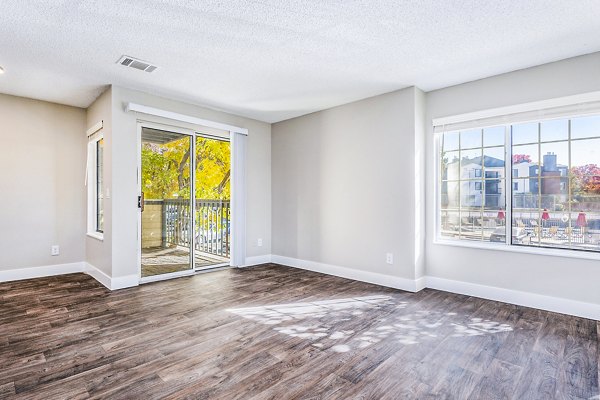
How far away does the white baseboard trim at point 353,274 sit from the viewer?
3.83 meters

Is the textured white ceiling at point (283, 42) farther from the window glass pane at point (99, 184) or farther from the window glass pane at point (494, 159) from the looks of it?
the window glass pane at point (99, 184)

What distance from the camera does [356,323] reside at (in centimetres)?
282

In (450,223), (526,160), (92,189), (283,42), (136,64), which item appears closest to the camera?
(283,42)

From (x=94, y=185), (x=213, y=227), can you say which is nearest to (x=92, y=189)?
(x=94, y=185)

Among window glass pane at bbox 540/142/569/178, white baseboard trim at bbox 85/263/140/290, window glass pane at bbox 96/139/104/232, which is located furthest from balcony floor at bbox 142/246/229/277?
window glass pane at bbox 540/142/569/178

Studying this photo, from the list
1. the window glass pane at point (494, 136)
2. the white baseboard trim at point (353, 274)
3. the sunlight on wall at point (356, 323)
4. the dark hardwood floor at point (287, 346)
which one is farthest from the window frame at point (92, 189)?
the window glass pane at point (494, 136)

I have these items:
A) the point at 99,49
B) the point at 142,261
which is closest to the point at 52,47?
the point at 99,49

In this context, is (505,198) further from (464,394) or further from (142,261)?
(142,261)

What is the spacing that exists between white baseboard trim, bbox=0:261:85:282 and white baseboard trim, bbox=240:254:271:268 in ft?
7.87

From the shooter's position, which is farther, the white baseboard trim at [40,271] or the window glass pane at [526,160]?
the white baseboard trim at [40,271]

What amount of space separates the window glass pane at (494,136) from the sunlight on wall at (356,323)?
194 centimetres

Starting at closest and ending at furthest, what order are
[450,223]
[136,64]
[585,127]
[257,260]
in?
[585,127]
[136,64]
[450,223]
[257,260]

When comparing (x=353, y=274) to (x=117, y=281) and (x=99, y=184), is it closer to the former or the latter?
(x=117, y=281)

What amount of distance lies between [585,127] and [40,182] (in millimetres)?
6491
